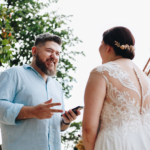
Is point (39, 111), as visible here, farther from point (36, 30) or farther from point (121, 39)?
point (36, 30)

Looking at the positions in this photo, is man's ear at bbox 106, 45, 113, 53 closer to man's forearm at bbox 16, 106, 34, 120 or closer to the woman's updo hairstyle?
the woman's updo hairstyle

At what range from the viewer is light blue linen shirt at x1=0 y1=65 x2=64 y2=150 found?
6.50 ft

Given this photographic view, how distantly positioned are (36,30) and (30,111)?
7.35 m

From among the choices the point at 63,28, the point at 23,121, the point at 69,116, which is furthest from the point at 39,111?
the point at 63,28

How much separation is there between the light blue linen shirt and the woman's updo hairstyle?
996 millimetres

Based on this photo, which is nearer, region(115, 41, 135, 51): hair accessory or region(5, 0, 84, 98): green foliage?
region(115, 41, 135, 51): hair accessory

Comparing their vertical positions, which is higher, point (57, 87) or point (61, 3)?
point (61, 3)

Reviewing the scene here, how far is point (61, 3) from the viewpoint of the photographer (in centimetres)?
1129

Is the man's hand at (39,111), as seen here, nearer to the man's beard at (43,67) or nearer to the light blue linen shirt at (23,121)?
the light blue linen shirt at (23,121)

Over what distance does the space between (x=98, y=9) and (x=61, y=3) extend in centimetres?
481

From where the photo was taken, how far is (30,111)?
193 centimetres

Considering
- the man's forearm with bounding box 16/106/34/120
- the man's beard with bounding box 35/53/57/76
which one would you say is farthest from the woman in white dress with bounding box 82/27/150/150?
the man's beard with bounding box 35/53/57/76

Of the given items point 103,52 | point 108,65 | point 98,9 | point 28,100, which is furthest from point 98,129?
point 98,9

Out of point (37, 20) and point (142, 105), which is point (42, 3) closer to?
point (37, 20)
